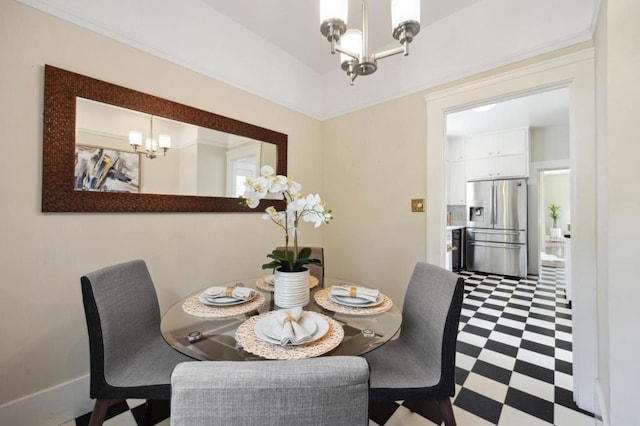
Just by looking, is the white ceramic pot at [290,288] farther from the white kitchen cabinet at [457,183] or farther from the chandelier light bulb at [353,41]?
the white kitchen cabinet at [457,183]

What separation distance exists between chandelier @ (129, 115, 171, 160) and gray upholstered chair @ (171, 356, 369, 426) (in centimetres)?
158

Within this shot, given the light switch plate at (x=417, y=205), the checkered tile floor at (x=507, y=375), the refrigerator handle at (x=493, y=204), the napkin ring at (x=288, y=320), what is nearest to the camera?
the napkin ring at (x=288, y=320)

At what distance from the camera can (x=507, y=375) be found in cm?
179

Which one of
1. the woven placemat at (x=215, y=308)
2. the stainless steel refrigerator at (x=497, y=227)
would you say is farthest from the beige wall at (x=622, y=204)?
the stainless steel refrigerator at (x=497, y=227)

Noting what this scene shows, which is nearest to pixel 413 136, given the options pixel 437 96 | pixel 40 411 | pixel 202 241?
pixel 437 96

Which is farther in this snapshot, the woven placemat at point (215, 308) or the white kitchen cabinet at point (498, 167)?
the white kitchen cabinet at point (498, 167)

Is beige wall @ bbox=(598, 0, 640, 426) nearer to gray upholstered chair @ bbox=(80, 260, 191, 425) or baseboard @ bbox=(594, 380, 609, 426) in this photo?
baseboard @ bbox=(594, 380, 609, 426)

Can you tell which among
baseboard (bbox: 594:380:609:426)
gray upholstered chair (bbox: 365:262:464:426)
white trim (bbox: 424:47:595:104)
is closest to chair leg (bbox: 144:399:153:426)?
gray upholstered chair (bbox: 365:262:464:426)

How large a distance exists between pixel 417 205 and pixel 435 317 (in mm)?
1201

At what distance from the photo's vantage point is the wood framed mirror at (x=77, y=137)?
1344 millimetres

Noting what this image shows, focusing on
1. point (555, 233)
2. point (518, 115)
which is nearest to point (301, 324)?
point (518, 115)

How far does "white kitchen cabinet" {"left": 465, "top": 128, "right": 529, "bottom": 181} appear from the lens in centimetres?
429

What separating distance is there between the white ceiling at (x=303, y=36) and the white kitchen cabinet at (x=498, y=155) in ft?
10.5

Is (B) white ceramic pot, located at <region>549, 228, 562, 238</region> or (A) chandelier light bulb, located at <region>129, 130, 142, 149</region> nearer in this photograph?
(A) chandelier light bulb, located at <region>129, 130, 142, 149</region>
